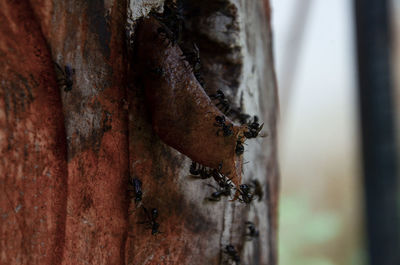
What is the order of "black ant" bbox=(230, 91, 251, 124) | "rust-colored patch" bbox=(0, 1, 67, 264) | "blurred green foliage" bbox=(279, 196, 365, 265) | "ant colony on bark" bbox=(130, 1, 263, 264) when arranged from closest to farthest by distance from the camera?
"rust-colored patch" bbox=(0, 1, 67, 264), "ant colony on bark" bbox=(130, 1, 263, 264), "black ant" bbox=(230, 91, 251, 124), "blurred green foliage" bbox=(279, 196, 365, 265)

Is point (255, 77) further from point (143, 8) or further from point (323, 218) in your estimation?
point (323, 218)

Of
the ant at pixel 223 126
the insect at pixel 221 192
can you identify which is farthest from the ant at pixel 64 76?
the insect at pixel 221 192

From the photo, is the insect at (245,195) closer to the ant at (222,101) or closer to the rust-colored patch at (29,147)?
the ant at (222,101)

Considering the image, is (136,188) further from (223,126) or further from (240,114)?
(240,114)

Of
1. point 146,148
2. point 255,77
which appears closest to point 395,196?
point 255,77

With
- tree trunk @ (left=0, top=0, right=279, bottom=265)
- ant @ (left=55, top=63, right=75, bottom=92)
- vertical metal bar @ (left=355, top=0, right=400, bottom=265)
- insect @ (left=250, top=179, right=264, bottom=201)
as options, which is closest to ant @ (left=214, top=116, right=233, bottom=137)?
tree trunk @ (left=0, top=0, right=279, bottom=265)

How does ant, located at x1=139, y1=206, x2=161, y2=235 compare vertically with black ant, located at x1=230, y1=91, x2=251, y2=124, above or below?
below

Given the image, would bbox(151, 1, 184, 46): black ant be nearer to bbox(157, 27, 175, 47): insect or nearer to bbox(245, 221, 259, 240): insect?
bbox(157, 27, 175, 47): insect
